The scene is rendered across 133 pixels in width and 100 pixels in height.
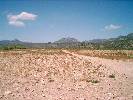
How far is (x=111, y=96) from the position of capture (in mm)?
12992

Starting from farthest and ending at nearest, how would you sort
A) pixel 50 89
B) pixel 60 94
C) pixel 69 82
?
pixel 69 82, pixel 50 89, pixel 60 94

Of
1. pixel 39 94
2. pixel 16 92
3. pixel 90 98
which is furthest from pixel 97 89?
pixel 16 92

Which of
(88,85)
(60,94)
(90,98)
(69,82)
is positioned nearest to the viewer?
(90,98)

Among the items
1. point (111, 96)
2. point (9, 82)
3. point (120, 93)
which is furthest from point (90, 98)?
point (9, 82)

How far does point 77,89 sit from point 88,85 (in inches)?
61.5

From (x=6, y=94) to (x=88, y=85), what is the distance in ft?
19.1

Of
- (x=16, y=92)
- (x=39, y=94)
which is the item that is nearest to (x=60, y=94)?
(x=39, y=94)

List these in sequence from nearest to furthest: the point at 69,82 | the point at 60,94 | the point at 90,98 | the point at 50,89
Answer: the point at 90,98
the point at 60,94
the point at 50,89
the point at 69,82

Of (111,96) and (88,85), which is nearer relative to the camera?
(111,96)

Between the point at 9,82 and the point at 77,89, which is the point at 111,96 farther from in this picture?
the point at 9,82

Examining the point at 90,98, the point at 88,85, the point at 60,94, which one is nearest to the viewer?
the point at 90,98

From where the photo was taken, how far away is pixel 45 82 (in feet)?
55.9

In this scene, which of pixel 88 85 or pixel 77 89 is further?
pixel 88 85

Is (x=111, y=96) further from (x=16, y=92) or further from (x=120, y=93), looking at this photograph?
(x=16, y=92)
